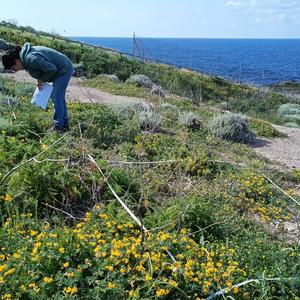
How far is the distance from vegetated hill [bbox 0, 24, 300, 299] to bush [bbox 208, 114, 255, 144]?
1.05 m

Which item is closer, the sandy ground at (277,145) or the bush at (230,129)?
the sandy ground at (277,145)

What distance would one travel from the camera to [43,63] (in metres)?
6.59

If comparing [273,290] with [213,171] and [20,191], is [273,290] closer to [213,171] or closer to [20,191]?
[20,191]

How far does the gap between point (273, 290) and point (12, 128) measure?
420 centimetres

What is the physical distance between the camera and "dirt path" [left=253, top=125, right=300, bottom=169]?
29.6 feet

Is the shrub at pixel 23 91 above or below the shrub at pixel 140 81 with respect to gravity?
above

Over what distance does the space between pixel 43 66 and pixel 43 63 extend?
47 mm

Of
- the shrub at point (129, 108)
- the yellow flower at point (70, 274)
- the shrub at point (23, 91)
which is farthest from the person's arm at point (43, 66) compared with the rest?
the yellow flower at point (70, 274)

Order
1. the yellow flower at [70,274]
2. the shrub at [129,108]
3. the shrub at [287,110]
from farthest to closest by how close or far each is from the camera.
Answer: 1. the shrub at [287,110]
2. the shrub at [129,108]
3. the yellow flower at [70,274]

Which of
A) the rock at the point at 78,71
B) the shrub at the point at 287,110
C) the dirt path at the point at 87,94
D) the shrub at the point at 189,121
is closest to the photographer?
the shrub at the point at 189,121

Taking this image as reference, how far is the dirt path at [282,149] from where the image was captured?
29.6ft

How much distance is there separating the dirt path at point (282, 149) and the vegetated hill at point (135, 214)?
60cm

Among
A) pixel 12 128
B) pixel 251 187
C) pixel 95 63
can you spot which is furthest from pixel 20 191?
pixel 95 63

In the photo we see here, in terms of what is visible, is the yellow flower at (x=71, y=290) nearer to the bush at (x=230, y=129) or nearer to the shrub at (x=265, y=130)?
the bush at (x=230, y=129)
